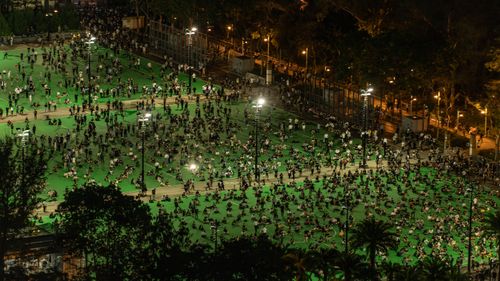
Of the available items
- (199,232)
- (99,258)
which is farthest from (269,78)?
(99,258)

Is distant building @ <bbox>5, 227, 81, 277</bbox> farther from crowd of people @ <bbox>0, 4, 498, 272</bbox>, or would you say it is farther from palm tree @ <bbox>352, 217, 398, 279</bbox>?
palm tree @ <bbox>352, 217, 398, 279</bbox>

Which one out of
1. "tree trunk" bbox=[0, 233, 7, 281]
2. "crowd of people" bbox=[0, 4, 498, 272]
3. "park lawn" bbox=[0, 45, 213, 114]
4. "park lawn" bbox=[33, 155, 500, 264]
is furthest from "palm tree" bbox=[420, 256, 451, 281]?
"park lawn" bbox=[0, 45, 213, 114]

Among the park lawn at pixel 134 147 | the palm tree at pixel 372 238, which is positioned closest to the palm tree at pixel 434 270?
the palm tree at pixel 372 238

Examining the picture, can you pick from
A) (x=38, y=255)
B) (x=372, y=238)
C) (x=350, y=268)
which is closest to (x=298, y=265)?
(x=350, y=268)

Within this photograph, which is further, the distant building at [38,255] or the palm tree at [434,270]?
the palm tree at [434,270]

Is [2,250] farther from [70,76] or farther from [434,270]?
[70,76]

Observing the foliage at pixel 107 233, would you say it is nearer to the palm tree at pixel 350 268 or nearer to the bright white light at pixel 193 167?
the palm tree at pixel 350 268

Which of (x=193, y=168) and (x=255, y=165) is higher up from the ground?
(x=255, y=165)

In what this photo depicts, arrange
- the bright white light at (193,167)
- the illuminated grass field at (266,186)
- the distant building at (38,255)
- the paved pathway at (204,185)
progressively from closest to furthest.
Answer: the distant building at (38,255) < the illuminated grass field at (266,186) < the paved pathway at (204,185) < the bright white light at (193,167)

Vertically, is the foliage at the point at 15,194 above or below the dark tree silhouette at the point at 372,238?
above

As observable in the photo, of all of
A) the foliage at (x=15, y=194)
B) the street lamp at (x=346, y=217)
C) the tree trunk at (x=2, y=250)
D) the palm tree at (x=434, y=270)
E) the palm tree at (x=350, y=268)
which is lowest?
the street lamp at (x=346, y=217)

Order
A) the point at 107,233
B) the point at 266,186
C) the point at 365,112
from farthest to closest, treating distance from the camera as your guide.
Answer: the point at 365,112 < the point at 266,186 < the point at 107,233
